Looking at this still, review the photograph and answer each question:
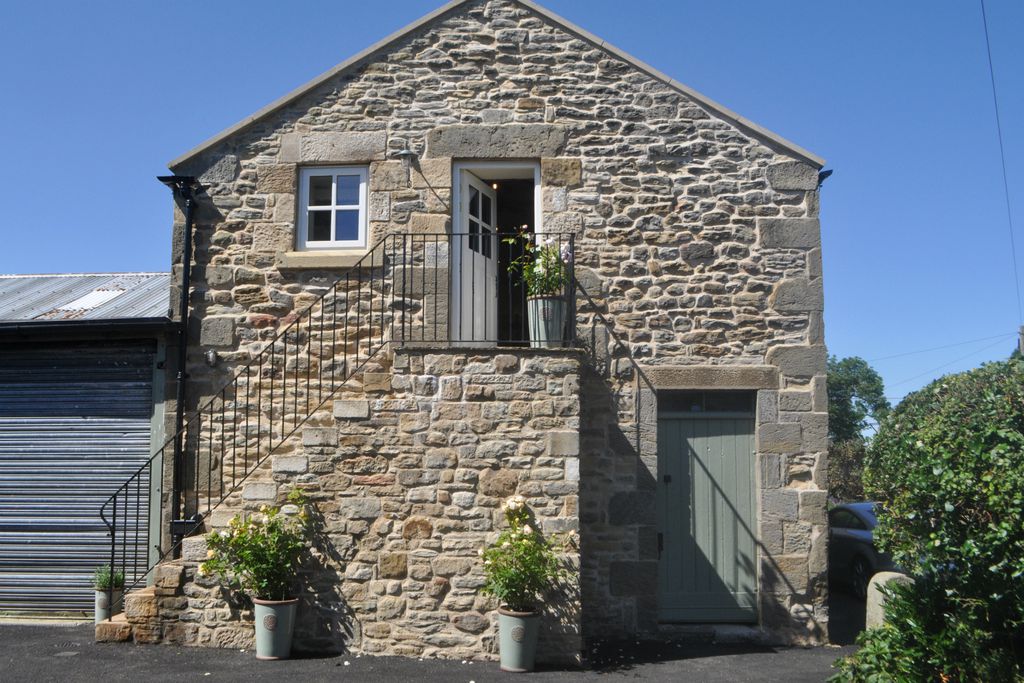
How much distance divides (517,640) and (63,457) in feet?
16.3

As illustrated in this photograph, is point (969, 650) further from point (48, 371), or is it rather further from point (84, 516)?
point (48, 371)

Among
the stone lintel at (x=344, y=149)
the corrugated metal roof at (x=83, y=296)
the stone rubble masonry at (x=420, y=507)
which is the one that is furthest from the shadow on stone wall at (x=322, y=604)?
the stone lintel at (x=344, y=149)

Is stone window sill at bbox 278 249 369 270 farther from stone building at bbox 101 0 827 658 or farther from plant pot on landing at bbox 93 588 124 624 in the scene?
plant pot on landing at bbox 93 588 124 624

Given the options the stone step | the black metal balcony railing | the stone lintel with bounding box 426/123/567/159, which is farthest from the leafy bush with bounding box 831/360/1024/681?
the stone step

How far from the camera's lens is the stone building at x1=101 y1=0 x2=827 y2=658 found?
7773 mm

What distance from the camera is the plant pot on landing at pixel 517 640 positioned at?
6.47 meters

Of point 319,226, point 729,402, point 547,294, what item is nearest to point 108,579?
point 319,226

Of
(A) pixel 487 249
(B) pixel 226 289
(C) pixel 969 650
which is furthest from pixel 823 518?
(B) pixel 226 289

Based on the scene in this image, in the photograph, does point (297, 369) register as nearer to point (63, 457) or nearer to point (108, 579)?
point (108, 579)

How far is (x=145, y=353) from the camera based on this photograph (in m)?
8.38

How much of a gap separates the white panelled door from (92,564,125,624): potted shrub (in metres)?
3.70

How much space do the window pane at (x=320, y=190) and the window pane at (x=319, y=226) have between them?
0.11 m

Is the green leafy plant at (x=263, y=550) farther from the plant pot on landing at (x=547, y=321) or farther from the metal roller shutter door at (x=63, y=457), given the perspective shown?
the plant pot on landing at (x=547, y=321)

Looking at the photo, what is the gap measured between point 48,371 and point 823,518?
294 inches
